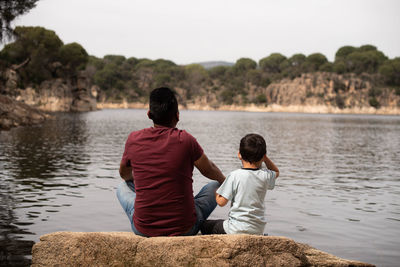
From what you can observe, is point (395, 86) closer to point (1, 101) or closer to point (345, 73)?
point (345, 73)

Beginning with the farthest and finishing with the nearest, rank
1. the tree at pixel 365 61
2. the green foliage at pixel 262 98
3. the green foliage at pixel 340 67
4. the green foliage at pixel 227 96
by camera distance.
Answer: the green foliage at pixel 227 96 < the green foliage at pixel 262 98 < the tree at pixel 365 61 < the green foliage at pixel 340 67

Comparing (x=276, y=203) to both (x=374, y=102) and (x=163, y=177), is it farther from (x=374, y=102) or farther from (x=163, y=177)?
(x=374, y=102)

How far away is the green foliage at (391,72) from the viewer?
5305 inches

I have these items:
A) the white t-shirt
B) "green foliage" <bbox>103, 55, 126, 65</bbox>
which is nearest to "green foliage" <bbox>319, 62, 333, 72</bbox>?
"green foliage" <bbox>103, 55, 126, 65</bbox>

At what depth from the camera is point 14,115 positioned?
37125 millimetres

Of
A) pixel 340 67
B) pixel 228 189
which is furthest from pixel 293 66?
pixel 228 189

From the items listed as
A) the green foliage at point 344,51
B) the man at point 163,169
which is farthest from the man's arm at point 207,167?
the green foliage at point 344,51

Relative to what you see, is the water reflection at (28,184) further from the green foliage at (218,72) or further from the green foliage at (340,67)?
the green foliage at (218,72)

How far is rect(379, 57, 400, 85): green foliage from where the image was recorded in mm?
134750

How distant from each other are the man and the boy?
0.34 m

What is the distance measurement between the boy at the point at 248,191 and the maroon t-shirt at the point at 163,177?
41 centimetres

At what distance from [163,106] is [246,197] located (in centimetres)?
120

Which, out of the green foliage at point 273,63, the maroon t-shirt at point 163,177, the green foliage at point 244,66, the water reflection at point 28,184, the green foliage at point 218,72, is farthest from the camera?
the green foliage at point 218,72

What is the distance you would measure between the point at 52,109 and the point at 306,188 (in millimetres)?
80968
